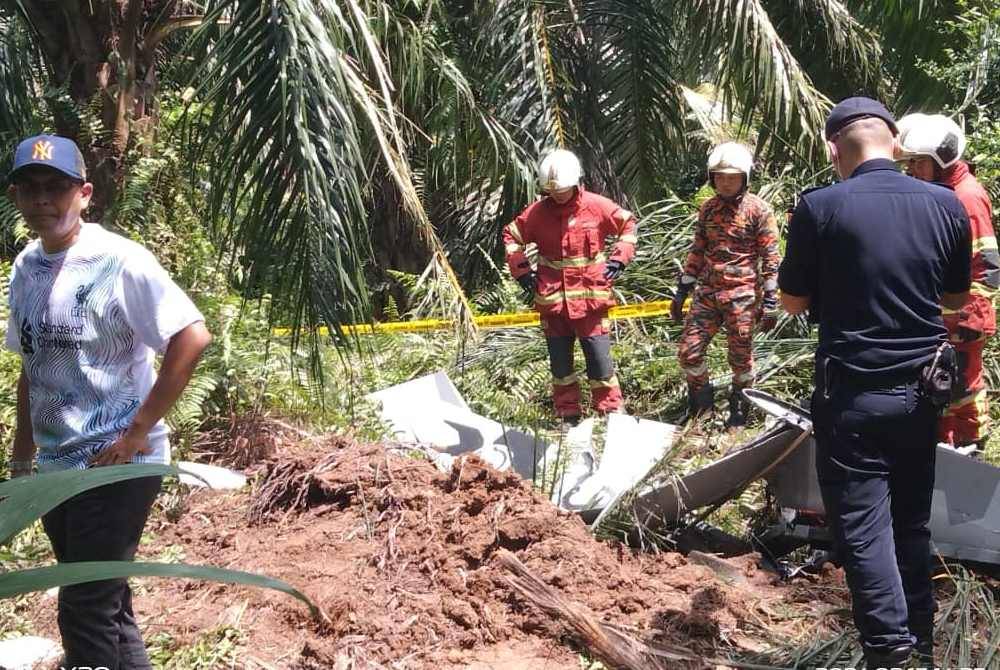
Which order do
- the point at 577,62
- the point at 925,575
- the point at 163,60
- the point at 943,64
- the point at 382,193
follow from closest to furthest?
the point at 925,575
the point at 163,60
the point at 577,62
the point at 943,64
the point at 382,193

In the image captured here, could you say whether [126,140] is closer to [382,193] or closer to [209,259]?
[209,259]

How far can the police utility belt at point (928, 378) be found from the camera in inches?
118

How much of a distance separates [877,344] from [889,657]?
89 centimetres

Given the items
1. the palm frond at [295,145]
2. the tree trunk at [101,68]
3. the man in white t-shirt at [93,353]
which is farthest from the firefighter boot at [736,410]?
the man in white t-shirt at [93,353]

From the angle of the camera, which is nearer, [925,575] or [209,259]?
[925,575]

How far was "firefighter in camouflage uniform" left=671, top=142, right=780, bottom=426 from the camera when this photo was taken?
611cm

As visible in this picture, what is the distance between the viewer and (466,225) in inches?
432

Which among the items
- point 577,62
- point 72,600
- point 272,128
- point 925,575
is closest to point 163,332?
point 72,600

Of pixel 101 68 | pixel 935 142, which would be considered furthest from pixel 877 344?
pixel 101 68

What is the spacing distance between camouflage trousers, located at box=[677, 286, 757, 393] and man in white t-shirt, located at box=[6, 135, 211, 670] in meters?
4.12

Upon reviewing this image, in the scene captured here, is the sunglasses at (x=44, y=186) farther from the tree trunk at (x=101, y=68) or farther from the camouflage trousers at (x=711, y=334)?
the camouflage trousers at (x=711, y=334)

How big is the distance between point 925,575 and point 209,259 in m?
4.43

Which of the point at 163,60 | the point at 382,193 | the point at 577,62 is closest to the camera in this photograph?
the point at 163,60

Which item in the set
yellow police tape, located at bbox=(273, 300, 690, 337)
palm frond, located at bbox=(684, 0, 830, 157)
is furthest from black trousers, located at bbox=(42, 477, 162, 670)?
palm frond, located at bbox=(684, 0, 830, 157)
